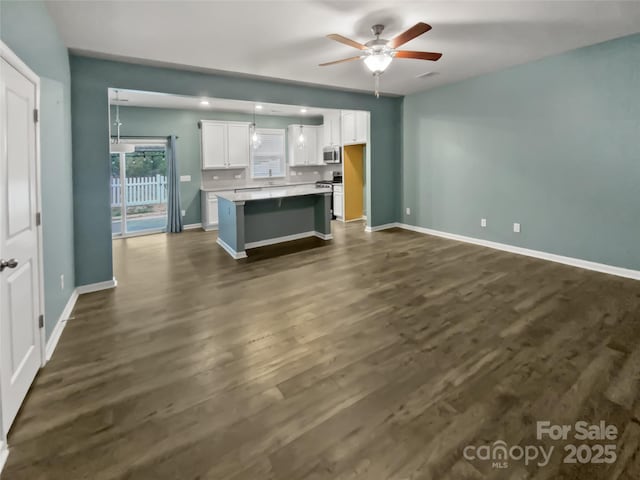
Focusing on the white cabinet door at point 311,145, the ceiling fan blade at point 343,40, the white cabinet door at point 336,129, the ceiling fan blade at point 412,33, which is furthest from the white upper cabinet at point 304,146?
the ceiling fan blade at point 412,33

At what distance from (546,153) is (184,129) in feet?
22.8

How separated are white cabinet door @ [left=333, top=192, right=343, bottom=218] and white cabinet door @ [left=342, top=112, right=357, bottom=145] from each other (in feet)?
4.08

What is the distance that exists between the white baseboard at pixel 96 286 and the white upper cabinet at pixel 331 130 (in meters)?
5.92

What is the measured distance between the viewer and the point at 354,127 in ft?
25.9

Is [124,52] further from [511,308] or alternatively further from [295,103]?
[511,308]

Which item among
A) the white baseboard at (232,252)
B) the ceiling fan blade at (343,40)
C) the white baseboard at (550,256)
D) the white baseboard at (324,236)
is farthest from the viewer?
the white baseboard at (324,236)

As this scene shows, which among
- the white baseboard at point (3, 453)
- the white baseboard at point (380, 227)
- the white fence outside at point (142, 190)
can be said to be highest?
the white fence outside at point (142, 190)

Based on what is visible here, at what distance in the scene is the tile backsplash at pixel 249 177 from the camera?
854 cm

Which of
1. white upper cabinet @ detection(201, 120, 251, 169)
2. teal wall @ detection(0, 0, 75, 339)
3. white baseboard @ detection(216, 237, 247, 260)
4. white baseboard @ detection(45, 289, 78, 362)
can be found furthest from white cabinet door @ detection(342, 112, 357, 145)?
Result: white baseboard @ detection(45, 289, 78, 362)

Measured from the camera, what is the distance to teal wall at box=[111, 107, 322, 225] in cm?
750

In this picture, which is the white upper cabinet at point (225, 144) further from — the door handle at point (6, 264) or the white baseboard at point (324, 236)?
the door handle at point (6, 264)

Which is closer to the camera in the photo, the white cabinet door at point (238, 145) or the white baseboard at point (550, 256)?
the white baseboard at point (550, 256)

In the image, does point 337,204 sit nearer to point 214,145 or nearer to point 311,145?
point 311,145

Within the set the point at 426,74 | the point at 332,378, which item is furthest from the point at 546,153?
the point at 332,378
